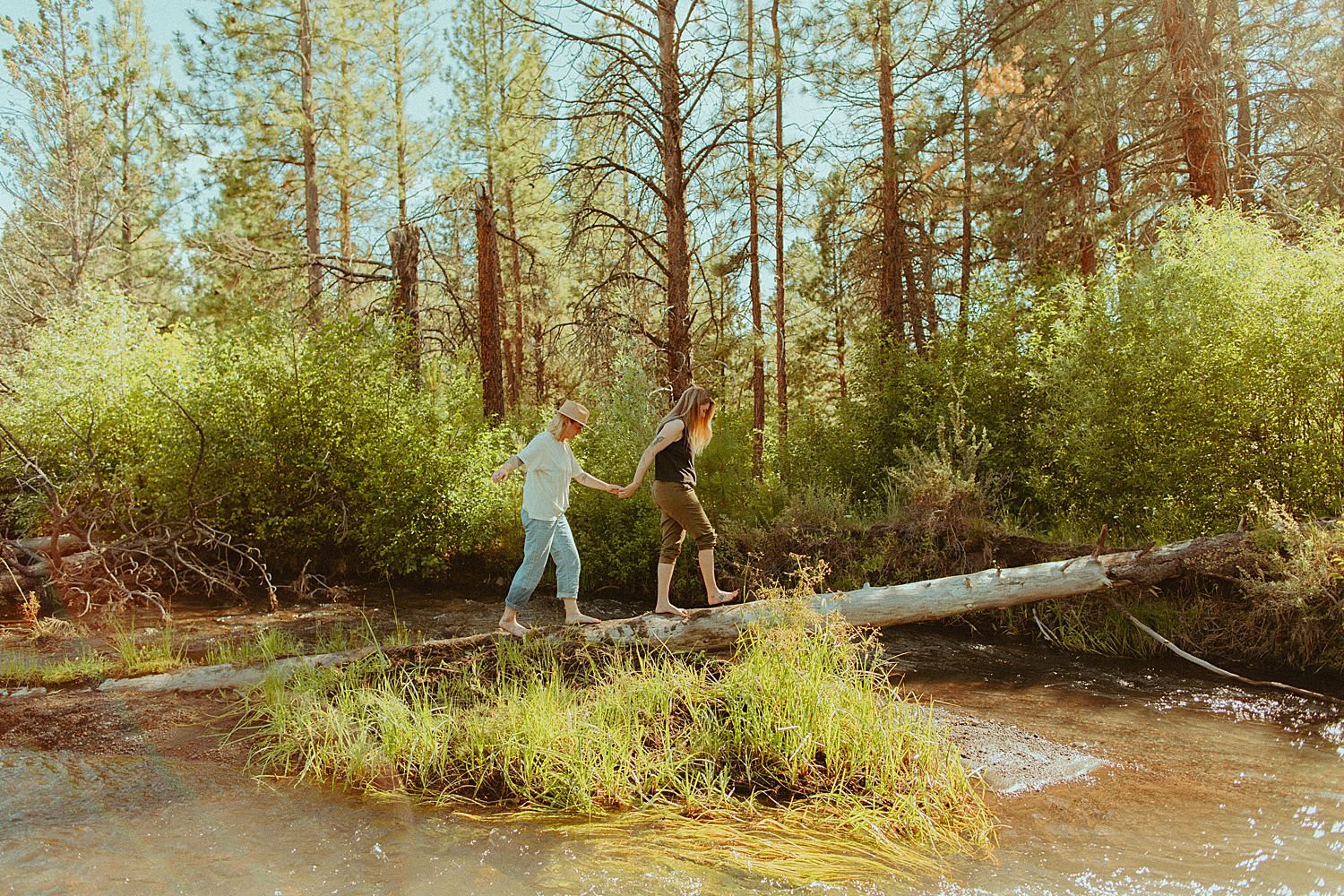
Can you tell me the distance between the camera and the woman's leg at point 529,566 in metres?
7.15

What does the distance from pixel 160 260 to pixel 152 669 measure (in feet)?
74.9

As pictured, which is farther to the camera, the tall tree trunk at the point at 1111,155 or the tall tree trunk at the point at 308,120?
the tall tree trunk at the point at 308,120

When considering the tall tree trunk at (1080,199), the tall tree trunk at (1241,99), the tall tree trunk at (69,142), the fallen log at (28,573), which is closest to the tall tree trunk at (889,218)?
the tall tree trunk at (1080,199)

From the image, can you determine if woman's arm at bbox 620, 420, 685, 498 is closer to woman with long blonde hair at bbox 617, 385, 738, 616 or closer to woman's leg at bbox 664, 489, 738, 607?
woman with long blonde hair at bbox 617, 385, 738, 616

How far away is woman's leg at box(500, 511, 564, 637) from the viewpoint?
7.15 metres

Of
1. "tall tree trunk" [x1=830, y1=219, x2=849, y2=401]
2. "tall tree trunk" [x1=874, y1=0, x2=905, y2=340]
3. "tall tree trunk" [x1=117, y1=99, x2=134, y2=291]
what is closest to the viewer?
"tall tree trunk" [x1=874, y1=0, x2=905, y2=340]

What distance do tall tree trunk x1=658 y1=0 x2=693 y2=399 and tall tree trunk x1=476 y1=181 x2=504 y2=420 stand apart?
455 centimetres

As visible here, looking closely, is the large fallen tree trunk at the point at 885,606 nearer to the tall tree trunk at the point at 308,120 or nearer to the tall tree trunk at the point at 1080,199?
the tall tree trunk at the point at 1080,199

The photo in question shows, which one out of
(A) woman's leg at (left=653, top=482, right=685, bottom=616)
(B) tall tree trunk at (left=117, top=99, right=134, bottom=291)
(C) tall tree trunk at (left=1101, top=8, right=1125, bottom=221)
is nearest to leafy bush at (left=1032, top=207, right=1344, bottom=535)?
(C) tall tree trunk at (left=1101, top=8, right=1125, bottom=221)

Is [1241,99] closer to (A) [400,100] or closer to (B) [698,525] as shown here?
(B) [698,525]

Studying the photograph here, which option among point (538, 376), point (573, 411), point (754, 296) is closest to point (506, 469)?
point (573, 411)

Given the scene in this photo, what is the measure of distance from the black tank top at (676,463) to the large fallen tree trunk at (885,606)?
1.22 m

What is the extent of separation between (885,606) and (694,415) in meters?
2.48

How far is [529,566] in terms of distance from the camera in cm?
720
